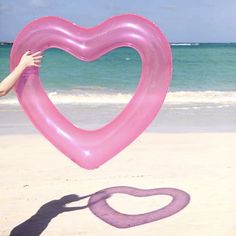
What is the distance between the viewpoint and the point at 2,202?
4254 millimetres

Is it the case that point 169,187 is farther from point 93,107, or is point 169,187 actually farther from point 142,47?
point 93,107

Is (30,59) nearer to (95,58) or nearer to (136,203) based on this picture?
(95,58)

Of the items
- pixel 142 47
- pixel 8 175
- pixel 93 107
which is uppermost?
pixel 142 47

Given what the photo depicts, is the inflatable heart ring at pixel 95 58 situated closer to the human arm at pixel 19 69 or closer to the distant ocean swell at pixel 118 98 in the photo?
the human arm at pixel 19 69

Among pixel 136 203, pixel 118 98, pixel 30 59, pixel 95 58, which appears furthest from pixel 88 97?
pixel 30 59

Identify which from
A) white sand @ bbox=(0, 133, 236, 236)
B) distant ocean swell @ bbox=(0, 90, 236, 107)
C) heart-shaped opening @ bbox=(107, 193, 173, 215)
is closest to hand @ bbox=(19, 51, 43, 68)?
white sand @ bbox=(0, 133, 236, 236)

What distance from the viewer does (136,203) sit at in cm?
416

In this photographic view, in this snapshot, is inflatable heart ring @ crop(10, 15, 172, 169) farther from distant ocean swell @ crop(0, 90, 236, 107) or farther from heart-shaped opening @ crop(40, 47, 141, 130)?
distant ocean swell @ crop(0, 90, 236, 107)

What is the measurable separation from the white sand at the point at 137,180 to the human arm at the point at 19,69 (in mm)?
1416

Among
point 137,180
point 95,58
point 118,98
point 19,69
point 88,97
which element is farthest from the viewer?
point 118,98

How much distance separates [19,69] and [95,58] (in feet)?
1.64

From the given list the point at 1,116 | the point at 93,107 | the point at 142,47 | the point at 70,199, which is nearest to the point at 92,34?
the point at 142,47

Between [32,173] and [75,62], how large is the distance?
84.9 ft

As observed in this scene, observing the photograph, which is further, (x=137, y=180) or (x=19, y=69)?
(x=137, y=180)
